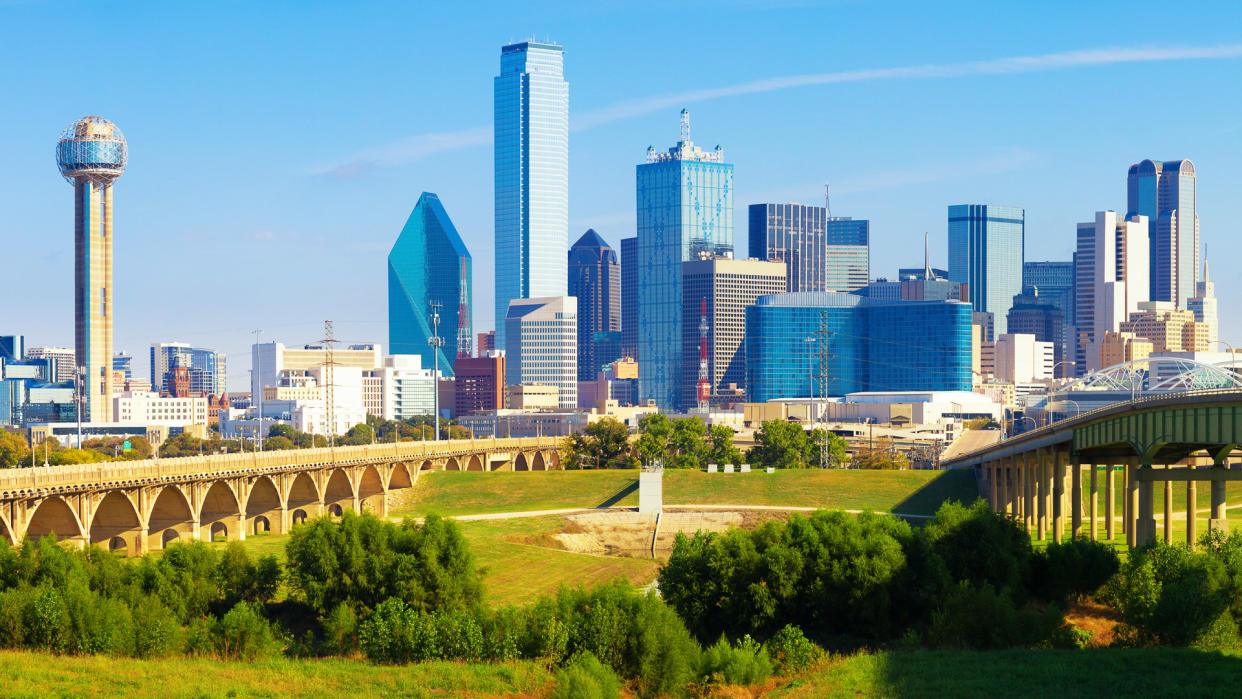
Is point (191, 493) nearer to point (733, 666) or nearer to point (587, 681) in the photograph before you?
point (733, 666)

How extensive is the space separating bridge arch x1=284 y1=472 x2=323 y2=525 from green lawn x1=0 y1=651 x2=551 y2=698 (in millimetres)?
88813

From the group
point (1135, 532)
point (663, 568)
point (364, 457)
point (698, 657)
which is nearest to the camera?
point (698, 657)

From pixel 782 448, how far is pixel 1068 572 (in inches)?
4416

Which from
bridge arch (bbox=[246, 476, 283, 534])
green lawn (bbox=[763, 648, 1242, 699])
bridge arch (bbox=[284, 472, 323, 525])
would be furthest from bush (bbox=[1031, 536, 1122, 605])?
bridge arch (bbox=[284, 472, 323, 525])

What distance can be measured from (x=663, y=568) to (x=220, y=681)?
2627cm

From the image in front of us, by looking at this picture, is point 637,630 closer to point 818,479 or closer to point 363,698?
point 363,698

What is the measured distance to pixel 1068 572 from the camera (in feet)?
257

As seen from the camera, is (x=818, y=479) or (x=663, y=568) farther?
(x=818, y=479)

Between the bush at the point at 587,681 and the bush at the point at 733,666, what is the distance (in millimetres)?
4191

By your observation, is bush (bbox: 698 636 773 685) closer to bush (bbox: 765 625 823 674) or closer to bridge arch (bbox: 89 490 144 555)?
bush (bbox: 765 625 823 674)

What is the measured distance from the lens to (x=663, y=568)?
78000 mm

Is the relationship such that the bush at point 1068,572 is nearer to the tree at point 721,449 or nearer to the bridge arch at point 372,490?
the bridge arch at point 372,490

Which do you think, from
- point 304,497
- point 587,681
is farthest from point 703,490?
point 587,681

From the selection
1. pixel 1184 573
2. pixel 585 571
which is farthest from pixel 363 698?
pixel 585 571
